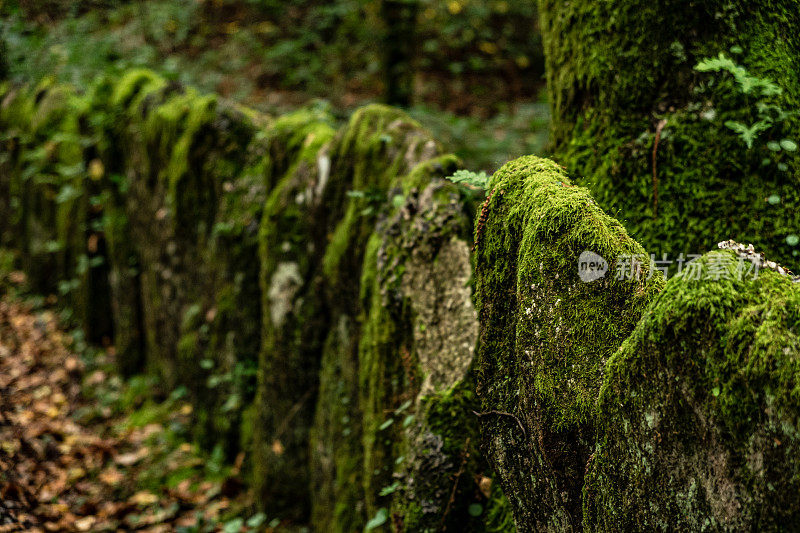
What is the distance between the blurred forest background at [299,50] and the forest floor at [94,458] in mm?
5086

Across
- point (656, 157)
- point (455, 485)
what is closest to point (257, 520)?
point (455, 485)

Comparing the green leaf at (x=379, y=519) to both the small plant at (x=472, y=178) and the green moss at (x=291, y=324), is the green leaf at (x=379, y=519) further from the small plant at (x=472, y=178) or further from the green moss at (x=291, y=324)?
the small plant at (x=472, y=178)

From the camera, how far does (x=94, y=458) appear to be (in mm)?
5750

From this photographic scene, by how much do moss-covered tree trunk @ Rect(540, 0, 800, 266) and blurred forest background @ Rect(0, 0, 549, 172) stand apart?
266 inches

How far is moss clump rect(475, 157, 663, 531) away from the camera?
1894 millimetres

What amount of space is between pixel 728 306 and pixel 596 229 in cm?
54

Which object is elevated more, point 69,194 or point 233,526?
point 69,194

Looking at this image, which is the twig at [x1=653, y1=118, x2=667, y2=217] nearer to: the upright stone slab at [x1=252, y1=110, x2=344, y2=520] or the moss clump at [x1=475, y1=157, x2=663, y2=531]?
the moss clump at [x1=475, y1=157, x2=663, y2=531]

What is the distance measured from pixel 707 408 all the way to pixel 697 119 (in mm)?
1569

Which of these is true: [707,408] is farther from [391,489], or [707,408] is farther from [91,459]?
[91,459]

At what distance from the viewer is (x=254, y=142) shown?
553 centimetres

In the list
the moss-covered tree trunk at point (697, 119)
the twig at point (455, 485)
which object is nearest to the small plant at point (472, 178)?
the moss-covered tree trunk at point (697, 119)

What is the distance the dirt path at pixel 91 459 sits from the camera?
15.8 feet

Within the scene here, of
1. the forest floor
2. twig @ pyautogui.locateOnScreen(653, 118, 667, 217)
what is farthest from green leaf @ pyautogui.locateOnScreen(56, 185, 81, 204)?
twig @ pyautogui.locateOnScreen(653, 118, 667, 217)
